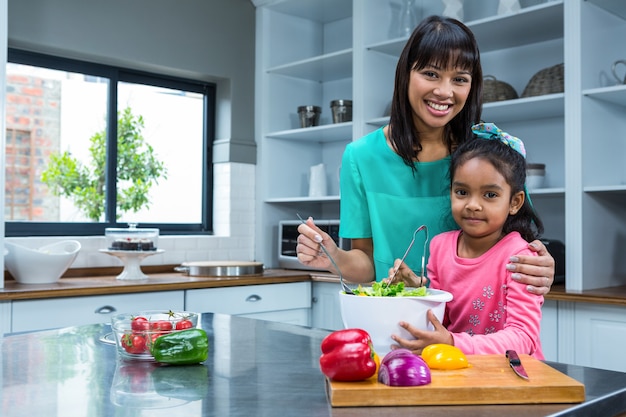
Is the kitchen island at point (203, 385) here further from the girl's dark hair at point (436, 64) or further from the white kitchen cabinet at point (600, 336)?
the white kitchen cabinet at point (600, 336)

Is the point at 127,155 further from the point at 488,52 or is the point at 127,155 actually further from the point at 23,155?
the point at 488,52

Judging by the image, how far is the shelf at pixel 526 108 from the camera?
10.6 ft

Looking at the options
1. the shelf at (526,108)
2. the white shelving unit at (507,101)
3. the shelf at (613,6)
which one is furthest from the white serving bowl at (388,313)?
the shelf at (613,6)

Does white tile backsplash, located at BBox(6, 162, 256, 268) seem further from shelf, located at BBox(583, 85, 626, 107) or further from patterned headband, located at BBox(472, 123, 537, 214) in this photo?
patterned headband, located at BBox(472, 123, 537, 214)

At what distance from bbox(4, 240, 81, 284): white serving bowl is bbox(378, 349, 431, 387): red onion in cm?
249

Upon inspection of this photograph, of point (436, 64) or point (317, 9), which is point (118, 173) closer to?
point (317, 9)

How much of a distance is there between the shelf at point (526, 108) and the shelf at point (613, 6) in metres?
0.46

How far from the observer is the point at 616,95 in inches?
120

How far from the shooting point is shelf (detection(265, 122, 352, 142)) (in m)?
4.23

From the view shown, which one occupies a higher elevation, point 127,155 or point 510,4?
point 510,4

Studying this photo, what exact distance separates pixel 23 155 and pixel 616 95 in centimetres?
311

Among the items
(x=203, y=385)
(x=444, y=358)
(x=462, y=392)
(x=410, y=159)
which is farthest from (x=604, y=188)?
(x=203, y=385)

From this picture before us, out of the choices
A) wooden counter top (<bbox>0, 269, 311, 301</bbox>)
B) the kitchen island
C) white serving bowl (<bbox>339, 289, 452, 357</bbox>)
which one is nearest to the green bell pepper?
the kitchen island

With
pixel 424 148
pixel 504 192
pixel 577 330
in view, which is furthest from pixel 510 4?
pixel 504 192
